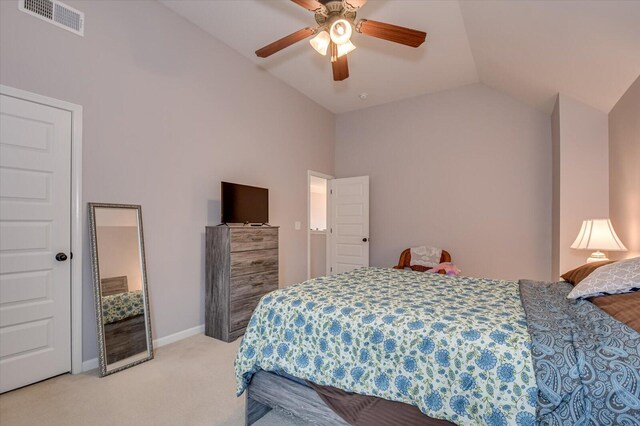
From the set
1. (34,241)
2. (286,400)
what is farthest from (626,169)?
(34,241)

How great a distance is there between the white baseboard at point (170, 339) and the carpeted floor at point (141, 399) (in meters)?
0.10

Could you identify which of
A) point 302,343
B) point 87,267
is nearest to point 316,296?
point 302,343

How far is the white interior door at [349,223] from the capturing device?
5254 millimetres

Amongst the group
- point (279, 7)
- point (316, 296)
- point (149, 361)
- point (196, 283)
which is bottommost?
point (149, 361)

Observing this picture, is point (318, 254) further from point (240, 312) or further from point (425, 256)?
point (240, 312)

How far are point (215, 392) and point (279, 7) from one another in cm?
338

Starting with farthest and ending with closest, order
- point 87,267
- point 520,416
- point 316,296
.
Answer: point 87,267 < point 316,296 < point 520,416

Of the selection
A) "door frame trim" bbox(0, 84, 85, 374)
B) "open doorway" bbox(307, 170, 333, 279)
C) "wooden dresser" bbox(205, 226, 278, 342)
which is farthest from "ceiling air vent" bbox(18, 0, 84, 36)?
"open doorway" bbox(307, 170, 333, 279)

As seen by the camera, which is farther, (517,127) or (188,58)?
(517,127)

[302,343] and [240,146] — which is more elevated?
[240,146]

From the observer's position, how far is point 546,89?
3457 mm

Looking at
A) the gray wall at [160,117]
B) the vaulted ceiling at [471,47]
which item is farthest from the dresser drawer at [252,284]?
the vaulted ceiling at [471,47]

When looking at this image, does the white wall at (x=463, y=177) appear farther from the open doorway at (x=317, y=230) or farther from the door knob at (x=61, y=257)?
the door knob at (x=61, y=257)

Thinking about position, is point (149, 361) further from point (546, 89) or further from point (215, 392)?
point (546, 89)
